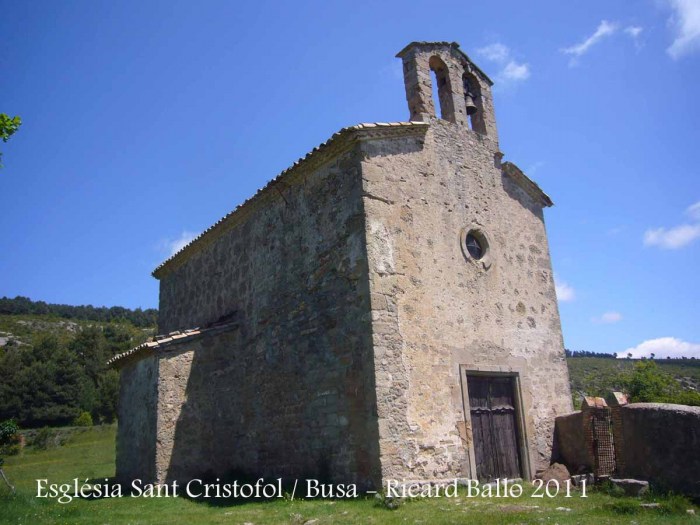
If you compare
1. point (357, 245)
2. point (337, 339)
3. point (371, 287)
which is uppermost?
point (357, 245)

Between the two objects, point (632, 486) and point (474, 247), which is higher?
point (474, 247)

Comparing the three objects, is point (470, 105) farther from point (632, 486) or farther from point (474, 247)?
point (632, 486)

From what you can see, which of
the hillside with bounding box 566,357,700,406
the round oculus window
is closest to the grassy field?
the round oculus window

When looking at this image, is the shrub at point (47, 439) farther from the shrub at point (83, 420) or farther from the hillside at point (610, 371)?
the hillside at point (610, 371)

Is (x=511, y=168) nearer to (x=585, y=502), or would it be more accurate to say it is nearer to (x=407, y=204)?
(x=407, y=204)

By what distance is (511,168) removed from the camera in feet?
40.2

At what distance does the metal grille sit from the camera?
9195mm

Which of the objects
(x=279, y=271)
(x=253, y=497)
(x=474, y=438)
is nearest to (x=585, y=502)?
(x=474, y=438)

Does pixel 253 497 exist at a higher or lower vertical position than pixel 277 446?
lower

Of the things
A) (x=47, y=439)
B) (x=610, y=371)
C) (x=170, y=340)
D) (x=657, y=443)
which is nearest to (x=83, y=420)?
(x=47, y=439)

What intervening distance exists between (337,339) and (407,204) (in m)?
2.85

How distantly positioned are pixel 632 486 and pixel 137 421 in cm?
1023

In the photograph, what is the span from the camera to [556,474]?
9.77m

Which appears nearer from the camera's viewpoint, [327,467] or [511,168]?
[327,467]
